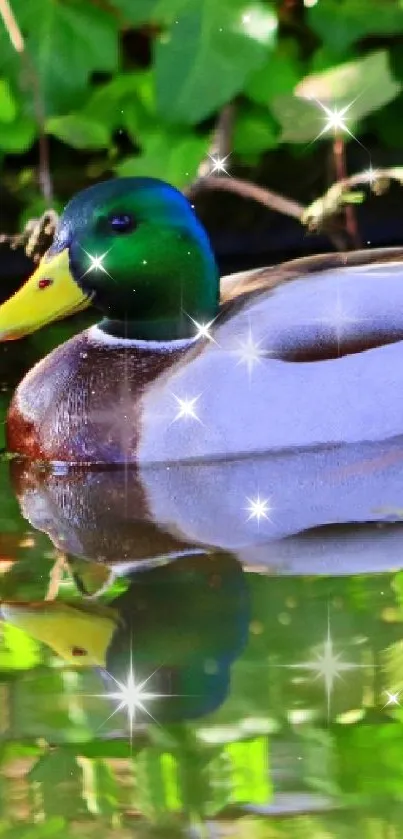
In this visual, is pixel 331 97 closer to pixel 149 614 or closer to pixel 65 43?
pixel 65 43

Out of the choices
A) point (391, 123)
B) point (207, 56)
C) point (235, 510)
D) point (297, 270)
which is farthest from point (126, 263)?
point (391, 123)

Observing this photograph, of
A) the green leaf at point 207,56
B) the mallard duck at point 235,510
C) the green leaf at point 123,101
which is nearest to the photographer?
the mallard duck at point 235,510

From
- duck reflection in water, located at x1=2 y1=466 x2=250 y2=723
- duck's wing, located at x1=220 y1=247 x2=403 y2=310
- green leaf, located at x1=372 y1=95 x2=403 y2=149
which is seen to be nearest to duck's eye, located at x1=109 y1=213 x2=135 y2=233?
duck's wing, located at x1=220 y1=247 x2=403 y2=310

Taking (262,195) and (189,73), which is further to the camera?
(262,195)

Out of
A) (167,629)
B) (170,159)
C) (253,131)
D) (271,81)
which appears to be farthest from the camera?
(253,131)

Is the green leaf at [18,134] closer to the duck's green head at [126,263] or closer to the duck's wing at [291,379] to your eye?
the duck's green head at [126,263]

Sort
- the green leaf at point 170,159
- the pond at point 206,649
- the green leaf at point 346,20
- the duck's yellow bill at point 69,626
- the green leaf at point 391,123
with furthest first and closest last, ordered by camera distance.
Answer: the green leaf at point 391,123, the green leaf at point 346,20, the green leaf at point 170,159, the duck's yellow bill at point 69,626, the pond at point 206,649

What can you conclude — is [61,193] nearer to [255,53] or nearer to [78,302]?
[255,53]

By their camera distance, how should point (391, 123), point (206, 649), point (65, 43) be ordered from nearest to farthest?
point (206, 649) → point (65, 43) → point (391, 123)

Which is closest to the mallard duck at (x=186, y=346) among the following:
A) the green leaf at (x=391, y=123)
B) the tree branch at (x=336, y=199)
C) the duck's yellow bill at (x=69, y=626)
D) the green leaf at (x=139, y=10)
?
the tree branch at (x=336, y=199)
